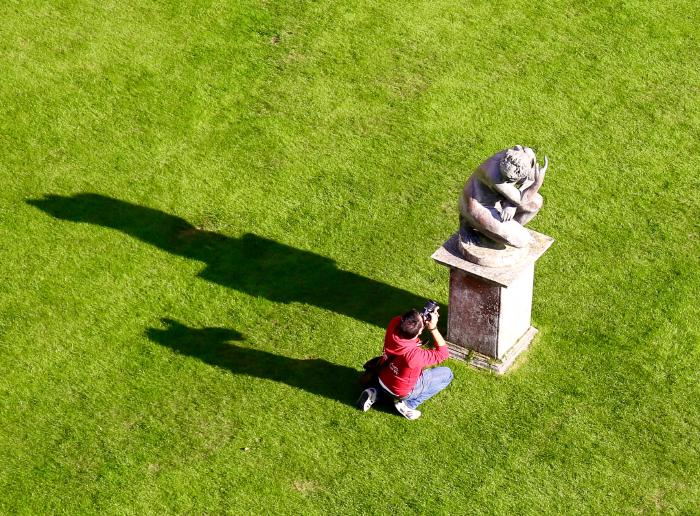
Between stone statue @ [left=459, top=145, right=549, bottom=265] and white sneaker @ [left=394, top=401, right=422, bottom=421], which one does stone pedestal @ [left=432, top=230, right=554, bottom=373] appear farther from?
white sneaker @ [left=394, top=401, right=422, bottom=421]

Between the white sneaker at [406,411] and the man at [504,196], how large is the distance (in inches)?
89.8

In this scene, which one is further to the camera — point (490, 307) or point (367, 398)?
point (490, 307)

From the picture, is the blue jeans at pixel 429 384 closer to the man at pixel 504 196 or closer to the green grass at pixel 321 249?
the green grass at pixel 321 249

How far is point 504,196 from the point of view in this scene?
11.4 m

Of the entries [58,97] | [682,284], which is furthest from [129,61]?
[682,284]

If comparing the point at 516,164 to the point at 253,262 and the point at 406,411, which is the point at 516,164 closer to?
the point at 406,411

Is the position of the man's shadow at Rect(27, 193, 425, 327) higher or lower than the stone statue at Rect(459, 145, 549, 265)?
lower

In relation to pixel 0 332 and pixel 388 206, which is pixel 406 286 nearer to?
pixel 388 206

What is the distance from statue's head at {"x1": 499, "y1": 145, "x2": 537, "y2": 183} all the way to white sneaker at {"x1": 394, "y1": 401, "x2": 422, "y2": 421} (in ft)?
9.87

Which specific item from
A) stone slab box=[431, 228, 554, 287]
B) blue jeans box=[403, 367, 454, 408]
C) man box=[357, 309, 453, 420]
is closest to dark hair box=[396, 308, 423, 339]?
man box=[357, 309, 453, 420]

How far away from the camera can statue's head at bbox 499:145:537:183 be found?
11023 mm

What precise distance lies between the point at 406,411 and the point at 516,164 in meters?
3.26

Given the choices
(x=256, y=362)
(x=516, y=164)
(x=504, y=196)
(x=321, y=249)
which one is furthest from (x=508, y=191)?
(x=256, y=362)

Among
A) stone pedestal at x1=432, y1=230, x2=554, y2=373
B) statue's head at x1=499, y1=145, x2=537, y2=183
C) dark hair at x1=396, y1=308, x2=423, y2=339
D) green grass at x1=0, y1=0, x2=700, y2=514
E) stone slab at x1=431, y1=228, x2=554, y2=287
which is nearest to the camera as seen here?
statue's head at x1=499, y1=145, x2=537, y2=183
